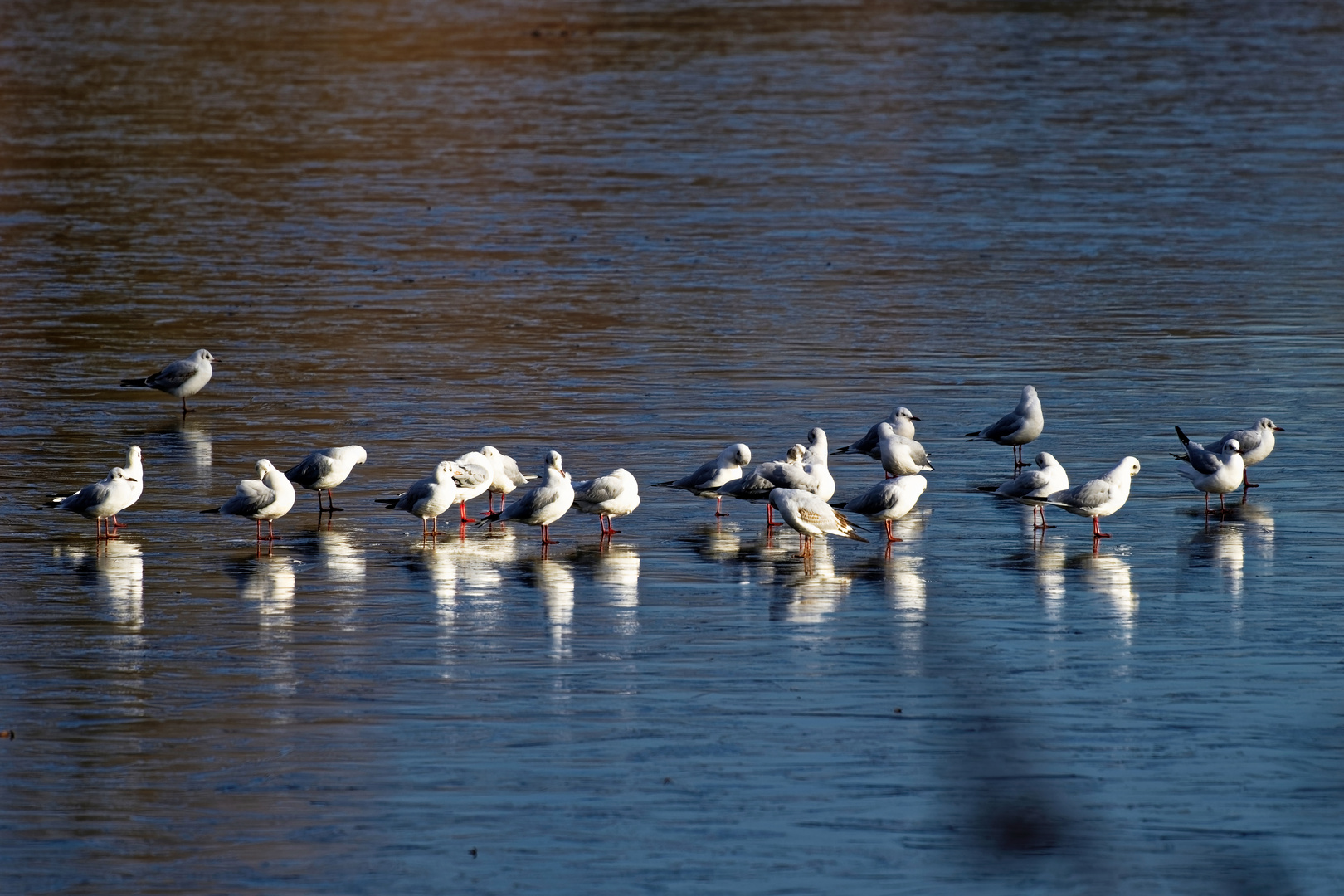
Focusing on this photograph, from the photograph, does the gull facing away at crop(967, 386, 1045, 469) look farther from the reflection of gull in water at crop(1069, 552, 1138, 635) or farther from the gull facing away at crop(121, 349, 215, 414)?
the gull facing away at crop(121, 349, 215, 414)

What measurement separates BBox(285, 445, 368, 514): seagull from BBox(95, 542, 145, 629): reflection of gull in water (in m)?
1.32

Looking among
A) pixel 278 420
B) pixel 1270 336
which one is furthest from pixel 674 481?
pixel 1270 336

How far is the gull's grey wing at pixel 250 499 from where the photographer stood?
14.2m

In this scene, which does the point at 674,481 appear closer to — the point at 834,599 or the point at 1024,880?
the point at 834,599

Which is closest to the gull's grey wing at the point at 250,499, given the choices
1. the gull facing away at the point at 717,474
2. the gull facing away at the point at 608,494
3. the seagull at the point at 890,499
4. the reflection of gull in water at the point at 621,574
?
the gull facing away at the point at 608,494

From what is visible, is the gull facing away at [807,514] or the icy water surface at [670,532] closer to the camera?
the icy water surface at [670,532]

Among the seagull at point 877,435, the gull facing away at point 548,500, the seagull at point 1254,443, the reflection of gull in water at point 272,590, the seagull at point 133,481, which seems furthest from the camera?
the seagull at point 877,435

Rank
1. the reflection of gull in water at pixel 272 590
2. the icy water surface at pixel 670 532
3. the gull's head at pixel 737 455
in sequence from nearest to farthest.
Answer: the icy water surface at pixel 670 532, the reflection of gull in water at pixel 272 590, the gull's head at pixel 737 455

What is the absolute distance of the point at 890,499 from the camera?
562 inches

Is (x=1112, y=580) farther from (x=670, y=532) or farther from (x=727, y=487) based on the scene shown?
(x=670, y=532)

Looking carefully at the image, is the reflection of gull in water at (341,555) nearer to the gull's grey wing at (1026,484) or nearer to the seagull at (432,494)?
the seagull at (432,494)

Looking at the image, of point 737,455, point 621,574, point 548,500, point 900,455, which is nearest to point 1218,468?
point 900,455

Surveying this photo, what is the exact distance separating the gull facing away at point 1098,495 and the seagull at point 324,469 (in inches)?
190

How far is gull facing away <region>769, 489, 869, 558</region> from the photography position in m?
13.8
